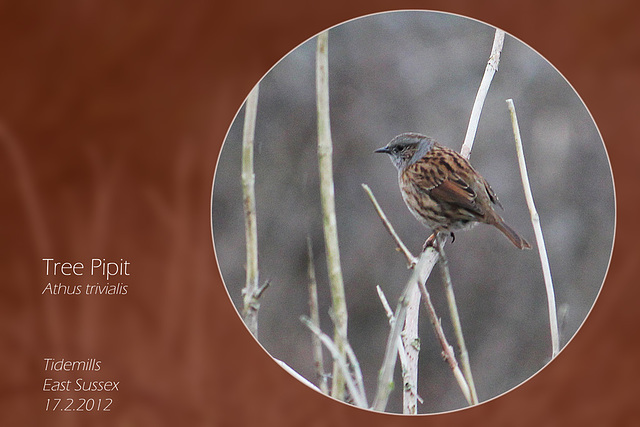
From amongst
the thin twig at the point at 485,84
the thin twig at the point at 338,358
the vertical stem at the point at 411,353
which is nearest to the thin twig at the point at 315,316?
the thin twig at the point at 338,358

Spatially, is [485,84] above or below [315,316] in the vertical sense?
above

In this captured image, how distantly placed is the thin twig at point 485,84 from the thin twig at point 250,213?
372 mm

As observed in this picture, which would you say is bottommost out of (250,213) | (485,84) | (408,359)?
(408,359)

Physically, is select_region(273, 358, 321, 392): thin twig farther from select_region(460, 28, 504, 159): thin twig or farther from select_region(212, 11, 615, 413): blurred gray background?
select_region(460, 28, 504, 159): thin twig

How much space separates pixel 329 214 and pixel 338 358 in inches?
9.4

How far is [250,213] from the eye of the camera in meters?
1.07

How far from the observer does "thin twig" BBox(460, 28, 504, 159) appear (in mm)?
1059

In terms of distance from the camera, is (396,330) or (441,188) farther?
(441,188)

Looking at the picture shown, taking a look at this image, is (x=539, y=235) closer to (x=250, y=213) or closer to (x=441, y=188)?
(x=441, y=188)

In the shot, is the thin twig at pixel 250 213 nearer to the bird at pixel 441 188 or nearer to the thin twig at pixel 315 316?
the thin twig at pixel 315 316

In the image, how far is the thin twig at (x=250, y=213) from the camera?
3.50 feet

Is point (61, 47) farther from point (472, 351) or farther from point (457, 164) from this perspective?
point (472, 351)

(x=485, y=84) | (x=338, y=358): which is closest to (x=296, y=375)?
(x=338, y=358)

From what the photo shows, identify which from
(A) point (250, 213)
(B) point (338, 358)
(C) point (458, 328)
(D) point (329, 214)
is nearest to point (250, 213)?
(A) point (250, 213)
